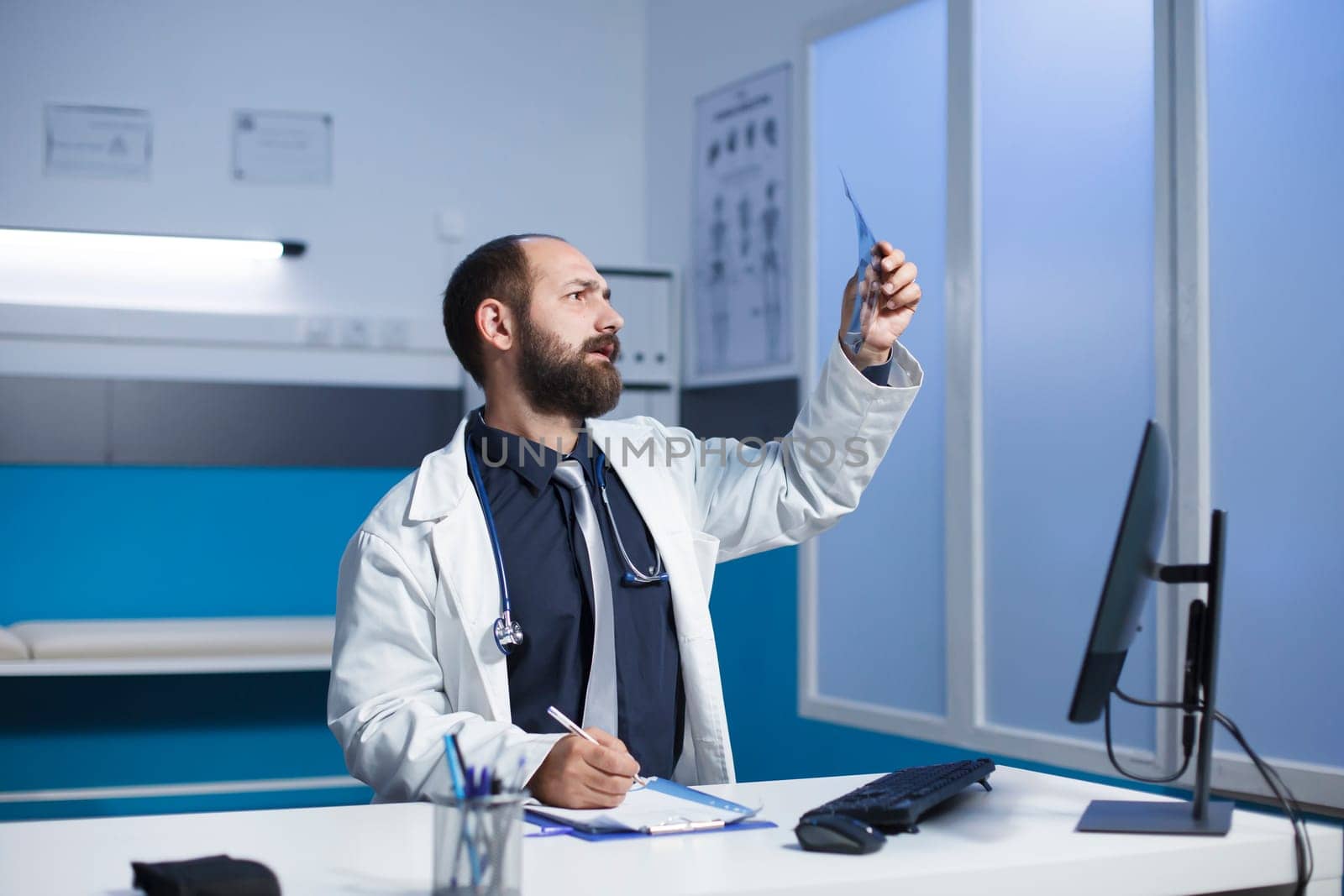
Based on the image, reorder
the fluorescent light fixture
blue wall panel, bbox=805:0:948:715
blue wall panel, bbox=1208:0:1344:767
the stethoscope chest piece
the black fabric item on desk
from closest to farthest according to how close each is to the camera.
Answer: the black fabric item on desk < the stethoscope chest piece < blue wall panel, bbox=1208:0:1344:767 < blue wall panel, bbox=805:0:948:715 < the fluorescent light fixture

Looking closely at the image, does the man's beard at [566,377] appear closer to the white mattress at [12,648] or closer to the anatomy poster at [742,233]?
the white mattress at [12,648]

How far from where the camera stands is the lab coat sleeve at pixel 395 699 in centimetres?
150

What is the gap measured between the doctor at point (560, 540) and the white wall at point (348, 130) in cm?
278

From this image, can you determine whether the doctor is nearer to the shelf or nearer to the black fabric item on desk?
the black fabric item on desk

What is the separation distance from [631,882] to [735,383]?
3503 mm

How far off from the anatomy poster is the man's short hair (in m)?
2.14

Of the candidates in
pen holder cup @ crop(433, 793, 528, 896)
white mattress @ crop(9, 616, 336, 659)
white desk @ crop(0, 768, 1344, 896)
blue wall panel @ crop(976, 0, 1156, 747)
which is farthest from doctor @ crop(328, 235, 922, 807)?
white mattress @ crop(9, 616, 336, 659)

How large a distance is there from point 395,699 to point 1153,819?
88 cm

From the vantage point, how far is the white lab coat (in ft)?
5.14

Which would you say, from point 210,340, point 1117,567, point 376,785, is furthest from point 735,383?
point 1117,567

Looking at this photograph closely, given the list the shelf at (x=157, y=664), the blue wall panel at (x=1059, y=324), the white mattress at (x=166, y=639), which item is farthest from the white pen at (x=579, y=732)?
the white mattress at (x=166, y=639)

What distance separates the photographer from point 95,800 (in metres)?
3.79

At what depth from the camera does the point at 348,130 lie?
484 cm

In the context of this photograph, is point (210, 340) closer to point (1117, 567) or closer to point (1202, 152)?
point (1202, 152)
